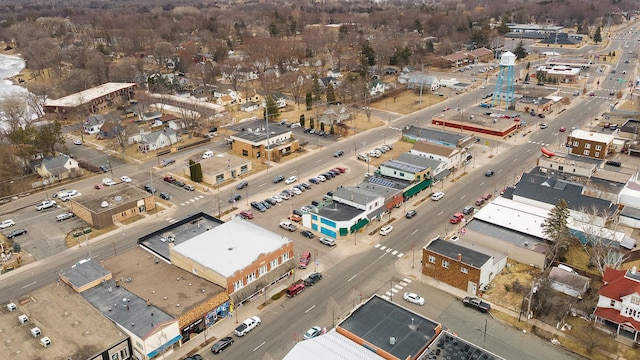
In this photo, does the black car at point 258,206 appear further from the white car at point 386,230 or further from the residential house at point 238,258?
the white car at point 386,230

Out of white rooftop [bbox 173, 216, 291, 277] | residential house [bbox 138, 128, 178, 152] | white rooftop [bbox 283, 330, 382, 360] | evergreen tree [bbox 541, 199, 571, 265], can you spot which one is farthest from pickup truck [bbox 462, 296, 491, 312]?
residential house [bbox 138, 128, 178, 152]

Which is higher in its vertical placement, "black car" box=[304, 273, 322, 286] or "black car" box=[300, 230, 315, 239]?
"black car" box=[300, 230, 315, 239]

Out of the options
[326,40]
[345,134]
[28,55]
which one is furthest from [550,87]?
[28,55]

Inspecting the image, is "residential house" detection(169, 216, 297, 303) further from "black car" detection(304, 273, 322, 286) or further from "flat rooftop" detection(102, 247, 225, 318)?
"black car" detection(304, 273, 322, 286)

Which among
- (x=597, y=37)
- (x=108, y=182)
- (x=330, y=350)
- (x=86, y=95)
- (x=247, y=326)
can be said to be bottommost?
(x=247, y=326)

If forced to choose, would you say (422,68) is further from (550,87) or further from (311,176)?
(311,176)

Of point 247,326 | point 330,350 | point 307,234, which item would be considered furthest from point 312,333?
point 307,234

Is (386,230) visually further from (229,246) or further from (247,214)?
(229,246)
